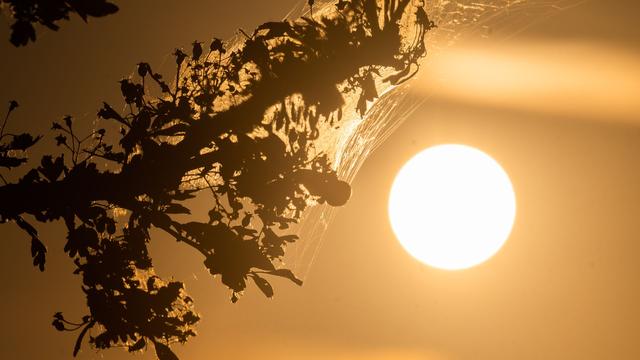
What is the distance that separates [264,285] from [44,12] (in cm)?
443

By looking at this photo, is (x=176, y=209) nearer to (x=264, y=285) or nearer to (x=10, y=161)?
(x=264, y=285)

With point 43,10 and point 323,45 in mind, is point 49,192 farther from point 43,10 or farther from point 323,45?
point 323,45

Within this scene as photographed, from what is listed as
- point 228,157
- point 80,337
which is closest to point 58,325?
point 80,337

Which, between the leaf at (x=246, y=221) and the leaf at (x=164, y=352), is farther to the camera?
the leaf at (x=246, y=221)

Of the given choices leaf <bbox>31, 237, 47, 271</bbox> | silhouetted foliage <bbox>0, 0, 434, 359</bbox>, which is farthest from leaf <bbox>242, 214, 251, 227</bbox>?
leaf <bbox>31, 237, 47, 271</bbox>

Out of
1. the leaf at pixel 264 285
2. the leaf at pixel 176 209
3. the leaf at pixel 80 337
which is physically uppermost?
the leaf at pixel 176 209

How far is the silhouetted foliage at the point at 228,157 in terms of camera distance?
31.9 ft

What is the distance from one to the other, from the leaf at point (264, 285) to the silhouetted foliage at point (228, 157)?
0.02 metres

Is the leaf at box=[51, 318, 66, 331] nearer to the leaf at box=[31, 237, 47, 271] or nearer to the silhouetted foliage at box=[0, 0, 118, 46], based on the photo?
the leaf at box=[31, 237, 47, 271]

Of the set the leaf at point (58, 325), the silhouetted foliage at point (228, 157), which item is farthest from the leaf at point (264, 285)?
the leaf at point (58, 325)

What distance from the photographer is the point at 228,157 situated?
32.0ft

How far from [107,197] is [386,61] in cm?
407

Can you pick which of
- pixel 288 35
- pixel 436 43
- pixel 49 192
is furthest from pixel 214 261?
pixel 436 43

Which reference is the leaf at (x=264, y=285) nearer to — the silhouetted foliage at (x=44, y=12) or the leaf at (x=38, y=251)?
the leaf at (x=38, y=251)
